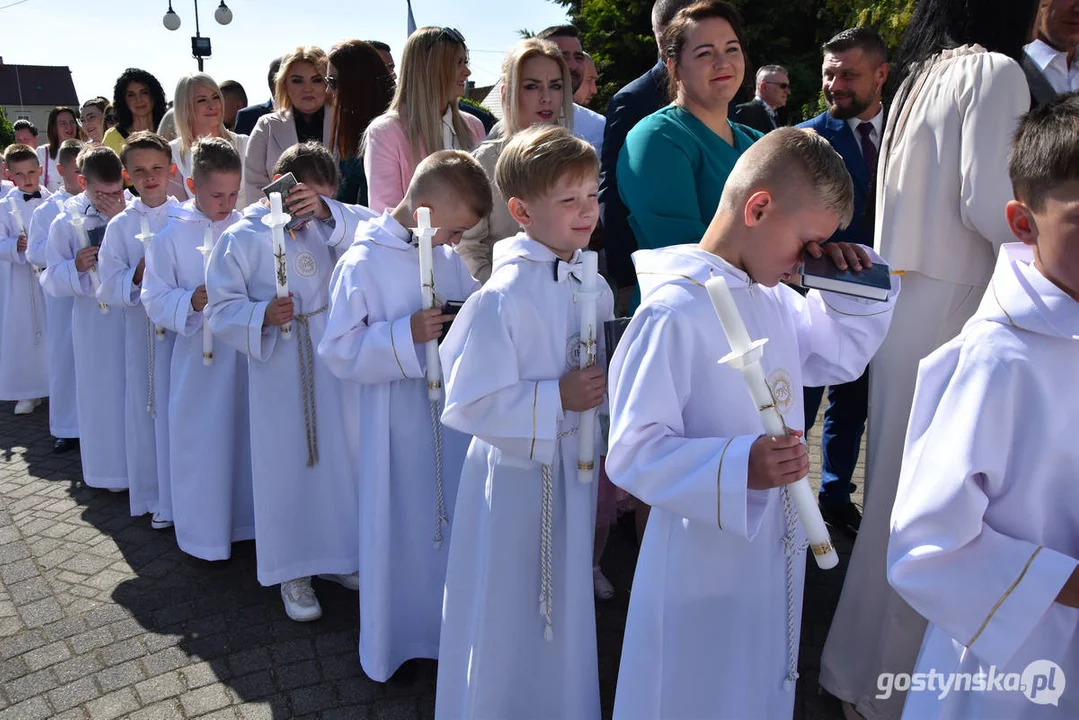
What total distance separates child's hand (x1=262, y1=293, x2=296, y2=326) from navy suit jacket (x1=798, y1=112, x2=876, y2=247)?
8.66ft

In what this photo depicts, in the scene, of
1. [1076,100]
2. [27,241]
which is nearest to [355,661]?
[1076,100]

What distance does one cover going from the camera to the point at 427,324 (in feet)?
10.2

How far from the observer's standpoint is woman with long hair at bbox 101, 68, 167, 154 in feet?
23.4

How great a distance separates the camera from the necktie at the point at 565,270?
8.85ft

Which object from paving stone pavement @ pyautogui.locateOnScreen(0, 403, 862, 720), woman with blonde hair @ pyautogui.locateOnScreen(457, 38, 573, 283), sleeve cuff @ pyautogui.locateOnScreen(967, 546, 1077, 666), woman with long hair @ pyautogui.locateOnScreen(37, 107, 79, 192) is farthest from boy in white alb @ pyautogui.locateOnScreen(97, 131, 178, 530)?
woman with long hair @ pyautogui.locateOnScreen(37, 107, 79, 192)

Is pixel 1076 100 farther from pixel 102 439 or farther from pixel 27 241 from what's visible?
pixel 27 241

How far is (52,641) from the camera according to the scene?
3.83m

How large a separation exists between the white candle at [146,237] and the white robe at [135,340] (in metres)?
0.04

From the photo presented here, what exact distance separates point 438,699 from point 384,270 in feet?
4.85

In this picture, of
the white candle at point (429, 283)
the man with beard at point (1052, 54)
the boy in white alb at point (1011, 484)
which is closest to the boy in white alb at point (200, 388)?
the white candle at point (429, 283)

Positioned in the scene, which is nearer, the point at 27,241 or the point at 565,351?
the point at 565,351

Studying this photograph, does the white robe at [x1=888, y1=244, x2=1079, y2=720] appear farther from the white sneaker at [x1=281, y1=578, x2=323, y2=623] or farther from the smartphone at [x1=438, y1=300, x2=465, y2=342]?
the white sneaker at [x1=281, y1=578, x2=323, y2=623]

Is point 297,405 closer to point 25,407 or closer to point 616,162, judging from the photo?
point 616,162

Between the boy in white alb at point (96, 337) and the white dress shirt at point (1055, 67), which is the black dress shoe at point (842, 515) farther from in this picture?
the boy in white alb at point (96, 337)
